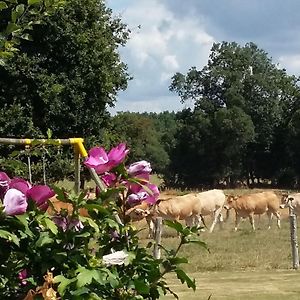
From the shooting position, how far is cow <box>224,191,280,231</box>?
24.7m

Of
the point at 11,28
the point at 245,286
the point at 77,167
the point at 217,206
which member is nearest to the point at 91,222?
the point at 77,167

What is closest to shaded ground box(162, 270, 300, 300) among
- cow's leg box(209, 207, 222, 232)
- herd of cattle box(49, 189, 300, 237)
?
herd of cattle box(49, 189, 300, 237)

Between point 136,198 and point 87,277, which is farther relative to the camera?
point 136,198

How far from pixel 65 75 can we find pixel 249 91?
124ft

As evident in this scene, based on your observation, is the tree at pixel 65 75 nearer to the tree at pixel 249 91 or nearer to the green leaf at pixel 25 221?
the green leaf at pixel 25 221

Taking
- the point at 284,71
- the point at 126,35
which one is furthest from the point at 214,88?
the point at 126,35

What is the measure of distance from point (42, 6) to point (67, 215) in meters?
0.83

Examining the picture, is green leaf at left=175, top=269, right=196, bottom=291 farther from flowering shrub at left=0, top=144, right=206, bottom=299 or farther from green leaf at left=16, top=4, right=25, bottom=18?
green leaf at left=16, top=4, right=25, bottom=18

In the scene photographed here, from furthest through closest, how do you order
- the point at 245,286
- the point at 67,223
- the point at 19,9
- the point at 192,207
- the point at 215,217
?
the point at 215,217
the point at 192,207
the point at 245,286
the point at 19,9
the point at 67,223

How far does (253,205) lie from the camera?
2495 centimetres

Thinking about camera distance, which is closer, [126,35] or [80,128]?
[80,128]

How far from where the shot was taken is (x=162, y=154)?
77.5 meters

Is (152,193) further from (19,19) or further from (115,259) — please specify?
(19,19)

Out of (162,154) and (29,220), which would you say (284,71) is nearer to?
(162,154)
